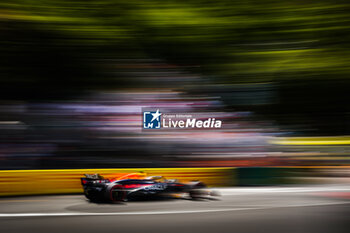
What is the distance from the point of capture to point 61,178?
795 cm

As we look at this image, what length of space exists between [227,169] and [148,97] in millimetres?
3329

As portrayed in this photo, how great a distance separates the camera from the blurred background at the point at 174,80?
30.5 feet

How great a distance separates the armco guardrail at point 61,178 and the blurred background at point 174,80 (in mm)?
559

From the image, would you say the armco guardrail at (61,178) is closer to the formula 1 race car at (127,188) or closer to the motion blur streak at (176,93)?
the motion blur streak at (176,93)

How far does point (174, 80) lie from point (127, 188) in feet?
16.6

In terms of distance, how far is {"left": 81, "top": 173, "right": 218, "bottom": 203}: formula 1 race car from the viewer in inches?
252

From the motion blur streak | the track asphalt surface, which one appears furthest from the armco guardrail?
the track asphalt surface

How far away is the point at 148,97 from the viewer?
34.6 ft

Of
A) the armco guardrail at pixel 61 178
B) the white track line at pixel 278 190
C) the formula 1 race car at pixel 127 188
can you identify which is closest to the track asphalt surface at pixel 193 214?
the white track line at pixel 278 190

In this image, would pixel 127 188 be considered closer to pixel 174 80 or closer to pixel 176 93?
pixel 176 93

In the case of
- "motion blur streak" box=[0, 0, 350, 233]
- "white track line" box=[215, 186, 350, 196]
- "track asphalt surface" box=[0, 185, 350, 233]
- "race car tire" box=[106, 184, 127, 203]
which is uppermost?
"motion blur streak" box=[0, 0, 350, 233]

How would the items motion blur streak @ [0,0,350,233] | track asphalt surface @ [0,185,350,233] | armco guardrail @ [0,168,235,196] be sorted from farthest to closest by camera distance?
motion blur streak @ [0,0,350,233] < armco guardrail @ [0,168,235,196] < track asphalt surface @ [0,185,350,233]

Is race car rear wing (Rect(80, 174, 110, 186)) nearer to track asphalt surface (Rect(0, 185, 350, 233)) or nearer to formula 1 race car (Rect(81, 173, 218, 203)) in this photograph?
formula 1 race car (Rect(81, 173, 218, 203))

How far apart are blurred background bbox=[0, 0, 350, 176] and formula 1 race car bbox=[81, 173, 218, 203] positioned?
2361 mm
